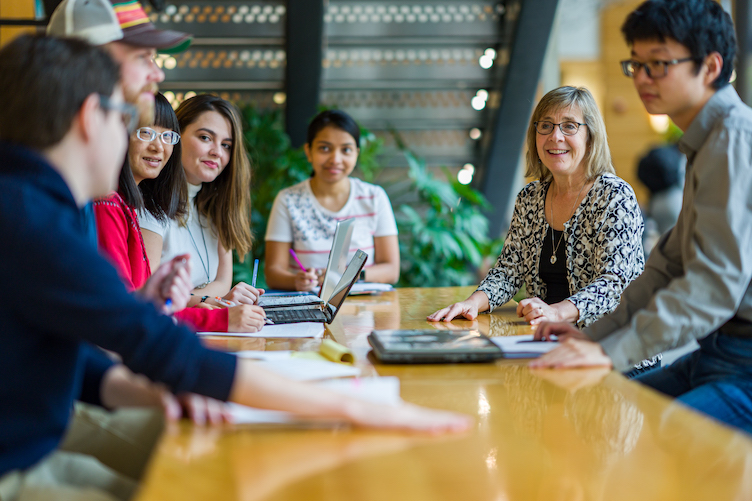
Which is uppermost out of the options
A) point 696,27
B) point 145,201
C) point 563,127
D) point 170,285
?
point 696,27

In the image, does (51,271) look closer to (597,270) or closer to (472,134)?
(597,270)

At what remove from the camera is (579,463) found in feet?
2.64

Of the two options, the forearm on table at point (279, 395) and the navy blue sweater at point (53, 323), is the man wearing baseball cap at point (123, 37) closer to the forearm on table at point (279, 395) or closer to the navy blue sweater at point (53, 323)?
the navy blue sweater at point (53, 323)

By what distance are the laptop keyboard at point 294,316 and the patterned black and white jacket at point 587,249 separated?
539mm

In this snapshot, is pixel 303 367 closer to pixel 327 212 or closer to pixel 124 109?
pixel 124 109

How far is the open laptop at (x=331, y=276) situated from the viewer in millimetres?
2027

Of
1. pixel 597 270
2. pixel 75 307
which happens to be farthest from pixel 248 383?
pixel 597 270

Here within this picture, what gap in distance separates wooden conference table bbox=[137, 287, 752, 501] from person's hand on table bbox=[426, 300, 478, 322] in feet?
2.21

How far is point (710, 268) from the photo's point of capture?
1191mm

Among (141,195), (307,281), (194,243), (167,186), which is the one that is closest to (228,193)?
(194,243)

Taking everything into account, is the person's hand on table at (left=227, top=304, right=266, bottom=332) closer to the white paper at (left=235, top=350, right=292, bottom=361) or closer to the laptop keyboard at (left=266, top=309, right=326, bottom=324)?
the laptop keyboard at (left=266, top=309, right=326, bottom=324)

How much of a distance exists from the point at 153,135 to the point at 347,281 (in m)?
0.81

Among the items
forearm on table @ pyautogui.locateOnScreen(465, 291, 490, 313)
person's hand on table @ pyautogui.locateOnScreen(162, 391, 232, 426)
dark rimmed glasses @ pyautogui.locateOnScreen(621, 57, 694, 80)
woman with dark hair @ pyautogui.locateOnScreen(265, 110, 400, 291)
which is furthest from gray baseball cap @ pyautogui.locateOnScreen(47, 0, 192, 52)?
woman with dark hair @ pyautogui.locateOnScreen(265, 110, 400, 291)

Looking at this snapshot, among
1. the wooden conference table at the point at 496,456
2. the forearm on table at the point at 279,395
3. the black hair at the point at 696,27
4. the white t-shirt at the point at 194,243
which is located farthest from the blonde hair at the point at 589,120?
the forearm on table at the point at 279,395
